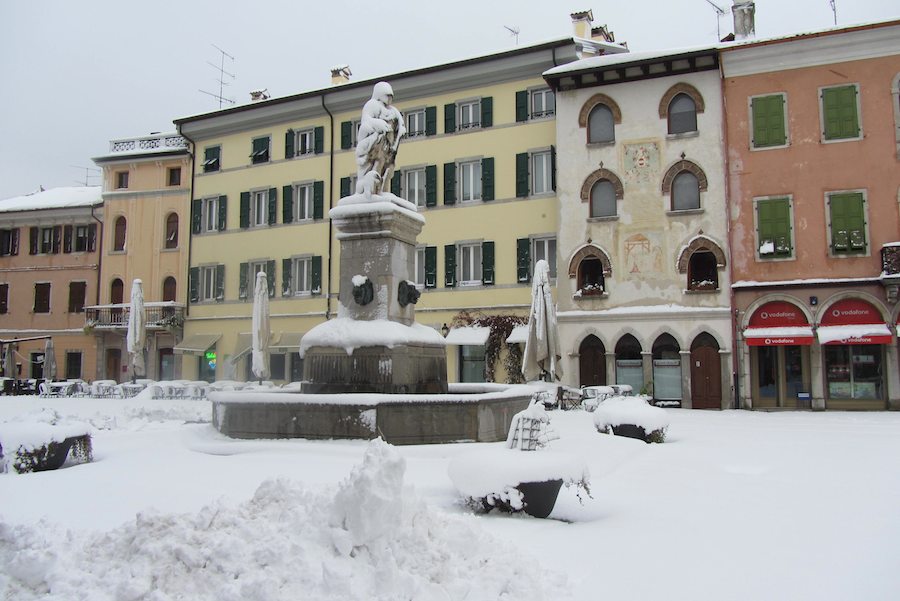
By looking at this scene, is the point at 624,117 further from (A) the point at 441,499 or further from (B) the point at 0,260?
(B) the point at 0,260

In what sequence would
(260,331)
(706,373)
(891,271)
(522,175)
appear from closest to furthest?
(891,271)
(260,331)
(706,373)
(522,175)

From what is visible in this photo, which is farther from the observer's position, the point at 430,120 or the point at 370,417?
the point at 430,120

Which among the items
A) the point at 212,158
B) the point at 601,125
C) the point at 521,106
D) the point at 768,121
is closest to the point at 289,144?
the point at 212,158

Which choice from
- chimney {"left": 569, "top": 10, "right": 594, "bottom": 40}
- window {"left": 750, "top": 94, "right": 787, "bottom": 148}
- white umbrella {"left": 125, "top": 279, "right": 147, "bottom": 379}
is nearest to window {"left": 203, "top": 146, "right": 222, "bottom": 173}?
white umbrella {"left": 125, "top": 279, "right": 147, "bottom": 379}

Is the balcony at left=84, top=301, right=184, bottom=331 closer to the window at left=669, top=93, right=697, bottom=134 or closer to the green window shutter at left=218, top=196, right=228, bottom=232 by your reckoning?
the green window shutter at left=218, top=196, right=228, bottom=232

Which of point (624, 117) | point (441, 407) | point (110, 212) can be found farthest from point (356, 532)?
point (110, 212)

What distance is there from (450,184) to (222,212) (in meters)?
12.6

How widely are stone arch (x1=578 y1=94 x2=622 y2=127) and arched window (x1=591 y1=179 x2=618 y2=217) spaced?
2.30 metres

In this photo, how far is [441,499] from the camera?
7707 mm

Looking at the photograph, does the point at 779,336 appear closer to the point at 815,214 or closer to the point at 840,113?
the point at 815,214

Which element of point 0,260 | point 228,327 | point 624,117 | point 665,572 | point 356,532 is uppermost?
point 624,117

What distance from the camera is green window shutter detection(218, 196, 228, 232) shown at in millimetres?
37000

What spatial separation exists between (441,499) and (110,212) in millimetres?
37508

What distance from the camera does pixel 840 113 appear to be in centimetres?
2547
